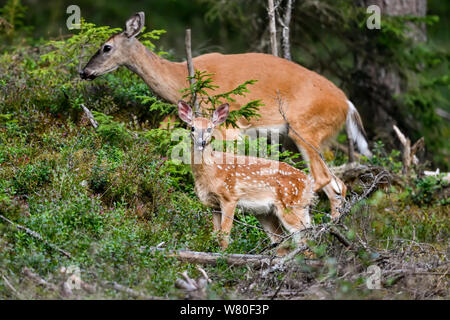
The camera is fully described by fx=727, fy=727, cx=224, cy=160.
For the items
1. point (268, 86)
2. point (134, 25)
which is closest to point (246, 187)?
point (268, 86)

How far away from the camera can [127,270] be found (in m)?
6.05

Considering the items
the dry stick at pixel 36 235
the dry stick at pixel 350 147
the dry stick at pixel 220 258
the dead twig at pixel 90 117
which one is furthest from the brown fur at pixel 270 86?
the dry stick at pixel 36 235

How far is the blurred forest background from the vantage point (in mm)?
6078

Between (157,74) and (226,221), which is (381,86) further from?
(226,221)

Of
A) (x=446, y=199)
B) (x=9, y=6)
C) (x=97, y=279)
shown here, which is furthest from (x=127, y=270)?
(x=9, y=6)

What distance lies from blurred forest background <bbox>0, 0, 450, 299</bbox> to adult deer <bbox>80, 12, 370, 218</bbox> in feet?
1.07

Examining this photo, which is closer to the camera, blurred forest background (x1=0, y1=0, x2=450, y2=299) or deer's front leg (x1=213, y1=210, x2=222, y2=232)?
blurred forest background (x1=0, y1=0, x2=450, y2=299)

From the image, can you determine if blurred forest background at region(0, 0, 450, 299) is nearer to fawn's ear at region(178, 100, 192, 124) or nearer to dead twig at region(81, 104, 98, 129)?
dead twig at region(81, 104, 98, 129)

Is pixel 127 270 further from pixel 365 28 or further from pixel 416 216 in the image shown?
pixel 365 28

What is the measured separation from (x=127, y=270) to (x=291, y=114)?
4241 millimetres

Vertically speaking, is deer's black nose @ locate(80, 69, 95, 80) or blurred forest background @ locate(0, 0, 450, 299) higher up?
deer's black nose @ locate(80, 69, 95, 80)

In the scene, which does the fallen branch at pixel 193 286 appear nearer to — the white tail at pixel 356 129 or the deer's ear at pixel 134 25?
the deer's ear at pixel 134 25

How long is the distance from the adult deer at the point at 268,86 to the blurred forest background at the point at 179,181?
1.07ft

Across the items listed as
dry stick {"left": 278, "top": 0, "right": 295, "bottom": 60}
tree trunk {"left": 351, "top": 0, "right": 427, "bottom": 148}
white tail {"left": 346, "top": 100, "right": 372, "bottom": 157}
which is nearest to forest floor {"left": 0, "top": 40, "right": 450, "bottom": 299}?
white tail {"left": 346, "top": 100, "right": 372, "bottom": 157}
